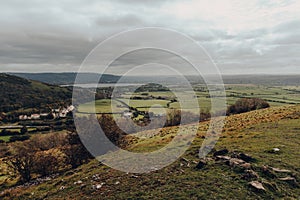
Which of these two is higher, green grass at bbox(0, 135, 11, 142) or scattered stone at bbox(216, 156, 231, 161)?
scattered stone at bbox(216, 156, 231, 161)

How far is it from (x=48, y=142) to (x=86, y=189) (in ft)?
157

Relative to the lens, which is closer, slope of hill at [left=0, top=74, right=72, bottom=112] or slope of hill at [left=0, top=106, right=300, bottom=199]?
slope of hill at [left=0, top=106, right=300, bottom=199]

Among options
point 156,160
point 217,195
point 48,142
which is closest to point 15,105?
point 48,142

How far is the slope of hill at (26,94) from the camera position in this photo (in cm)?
13575

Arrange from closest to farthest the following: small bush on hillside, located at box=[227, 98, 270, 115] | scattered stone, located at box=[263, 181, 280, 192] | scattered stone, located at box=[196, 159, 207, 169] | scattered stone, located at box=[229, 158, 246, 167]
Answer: scattered stone, located at box=[263, 181, 280, 192]
scattered stone, located at box=[229, 158, 246, 167]
scattered stone, located at box=[196, 159, 207, 169]
small bush on hillside, located at box=[227, 98, 270, 115]

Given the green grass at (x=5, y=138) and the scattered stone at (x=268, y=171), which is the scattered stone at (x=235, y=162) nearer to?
the scattered stone at (x=268, y=171)

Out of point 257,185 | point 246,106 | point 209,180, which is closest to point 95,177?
point 209,180

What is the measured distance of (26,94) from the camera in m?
159

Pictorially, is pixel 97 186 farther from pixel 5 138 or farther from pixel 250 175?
pixel 5 138

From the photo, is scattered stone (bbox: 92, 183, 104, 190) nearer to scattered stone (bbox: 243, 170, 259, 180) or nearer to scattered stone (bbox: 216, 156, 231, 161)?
scattered stone (bbox: 216, 156, 231, 161)

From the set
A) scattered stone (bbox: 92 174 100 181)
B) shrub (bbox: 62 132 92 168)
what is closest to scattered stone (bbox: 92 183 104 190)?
scattered stone (bbox: 92 174 100 181)

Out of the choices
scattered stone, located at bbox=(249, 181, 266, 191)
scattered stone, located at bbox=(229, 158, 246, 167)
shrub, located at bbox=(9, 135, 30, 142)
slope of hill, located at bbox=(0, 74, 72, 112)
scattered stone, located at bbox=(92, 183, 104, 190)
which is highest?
scattered stone, located at bbox=(229, 158, 246, 167)

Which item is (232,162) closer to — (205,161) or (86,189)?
(205,161)

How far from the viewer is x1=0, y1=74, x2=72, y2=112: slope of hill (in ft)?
445
